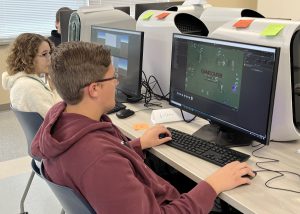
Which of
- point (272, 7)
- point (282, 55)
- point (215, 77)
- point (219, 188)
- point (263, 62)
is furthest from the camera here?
point (272, 7)

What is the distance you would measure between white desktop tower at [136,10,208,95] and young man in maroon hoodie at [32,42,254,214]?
36.6 inches

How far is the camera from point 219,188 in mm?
1155

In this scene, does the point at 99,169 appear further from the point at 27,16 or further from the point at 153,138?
the point at 27,16

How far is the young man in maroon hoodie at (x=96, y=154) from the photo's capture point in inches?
37.8

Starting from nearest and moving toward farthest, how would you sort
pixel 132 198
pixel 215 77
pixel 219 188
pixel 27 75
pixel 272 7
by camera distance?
pixel 132 198, pixel 219 188, pixel 215 77, pixel 27 75, pixel 272 7

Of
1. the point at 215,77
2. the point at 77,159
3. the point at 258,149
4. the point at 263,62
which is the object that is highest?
the point at 263,62

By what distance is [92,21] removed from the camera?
253cm

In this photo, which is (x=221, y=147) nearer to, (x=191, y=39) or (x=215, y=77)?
(x=215, y=77)

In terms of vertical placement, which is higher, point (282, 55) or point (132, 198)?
point (282, 55)

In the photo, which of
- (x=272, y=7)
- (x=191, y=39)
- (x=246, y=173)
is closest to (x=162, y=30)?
(x=191, y=39)

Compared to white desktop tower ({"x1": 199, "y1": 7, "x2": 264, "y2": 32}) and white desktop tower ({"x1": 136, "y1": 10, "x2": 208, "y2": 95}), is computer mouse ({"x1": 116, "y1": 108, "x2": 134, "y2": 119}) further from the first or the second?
white desktop tower ({"x1": 199, "y1": 7, "x2": 264, "y2": 32})

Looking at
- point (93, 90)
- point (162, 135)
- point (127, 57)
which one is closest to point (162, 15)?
point (127, 57)

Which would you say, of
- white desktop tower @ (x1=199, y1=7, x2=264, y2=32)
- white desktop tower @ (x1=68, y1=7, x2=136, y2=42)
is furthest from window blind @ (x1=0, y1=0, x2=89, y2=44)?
white desktop tower @ (x1=199, y1=7, x2=264, y2=32)

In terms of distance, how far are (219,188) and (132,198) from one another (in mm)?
325
